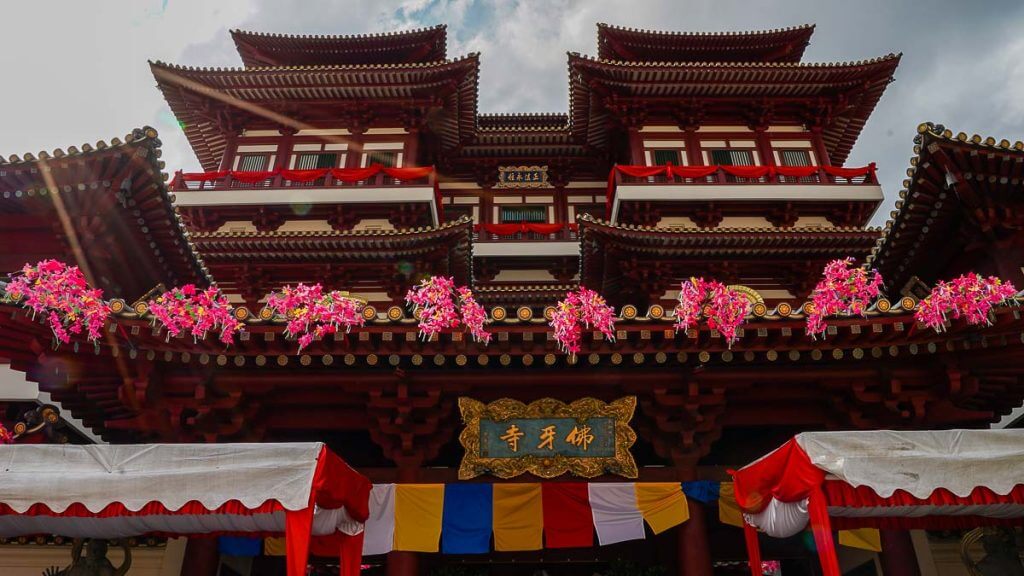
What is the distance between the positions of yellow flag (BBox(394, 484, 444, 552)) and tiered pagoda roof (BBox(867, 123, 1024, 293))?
9.00 m

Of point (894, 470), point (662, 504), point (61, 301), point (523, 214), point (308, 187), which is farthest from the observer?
point (523, 214)

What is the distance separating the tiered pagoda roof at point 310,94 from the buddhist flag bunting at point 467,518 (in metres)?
13.4

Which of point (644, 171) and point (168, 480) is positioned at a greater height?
point (644, 171)

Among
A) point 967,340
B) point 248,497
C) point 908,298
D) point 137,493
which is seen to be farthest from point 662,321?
point 137,493

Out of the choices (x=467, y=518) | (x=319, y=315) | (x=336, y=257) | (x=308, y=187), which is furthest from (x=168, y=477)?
(x=308, y=187)

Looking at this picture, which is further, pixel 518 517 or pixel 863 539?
pixel 863 539

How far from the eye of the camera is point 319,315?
6730 mm

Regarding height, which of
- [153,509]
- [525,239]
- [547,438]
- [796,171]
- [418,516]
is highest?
[796,171]

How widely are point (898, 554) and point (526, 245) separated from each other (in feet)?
41.7

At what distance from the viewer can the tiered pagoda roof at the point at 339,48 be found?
64.9 feet

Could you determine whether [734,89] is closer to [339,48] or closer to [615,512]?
[339,48]

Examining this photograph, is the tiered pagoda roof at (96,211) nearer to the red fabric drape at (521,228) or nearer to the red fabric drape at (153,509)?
the red fabric drape at (153,509)

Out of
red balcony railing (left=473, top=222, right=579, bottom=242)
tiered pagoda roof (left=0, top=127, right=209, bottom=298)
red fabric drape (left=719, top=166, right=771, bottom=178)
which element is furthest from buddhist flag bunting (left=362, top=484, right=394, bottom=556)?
red fabric drape (left=719, top=166, right=771, bottom=178)

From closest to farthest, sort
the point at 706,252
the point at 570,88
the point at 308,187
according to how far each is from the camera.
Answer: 1. the point at 706,252
2. the point at 308,187
3. the point at 570,88
